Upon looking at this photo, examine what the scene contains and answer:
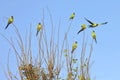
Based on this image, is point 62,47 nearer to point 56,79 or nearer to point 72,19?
point 56,79

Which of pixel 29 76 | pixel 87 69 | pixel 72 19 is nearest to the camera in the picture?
pixel 87 69

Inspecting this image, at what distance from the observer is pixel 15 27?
746 centimetres

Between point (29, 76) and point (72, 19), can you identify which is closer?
point (29, 76)

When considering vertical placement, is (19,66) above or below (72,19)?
below

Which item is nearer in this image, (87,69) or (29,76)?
(87,69)

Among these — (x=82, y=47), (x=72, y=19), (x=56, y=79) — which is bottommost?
(x=56, y=79)

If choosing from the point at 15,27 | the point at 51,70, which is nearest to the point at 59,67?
the point at 51,70

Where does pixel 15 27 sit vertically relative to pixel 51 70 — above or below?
above

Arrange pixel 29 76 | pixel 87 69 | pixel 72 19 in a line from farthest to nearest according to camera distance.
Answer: pixel 72 19 < pixel 29 76 < pixel 87 69

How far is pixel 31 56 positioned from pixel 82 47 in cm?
88

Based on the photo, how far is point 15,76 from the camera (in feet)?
22.4

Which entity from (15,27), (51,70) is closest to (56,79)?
(51,70)

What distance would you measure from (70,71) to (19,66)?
2.85ft

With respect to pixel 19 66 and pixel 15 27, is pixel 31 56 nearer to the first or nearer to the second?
pixel 19 66
